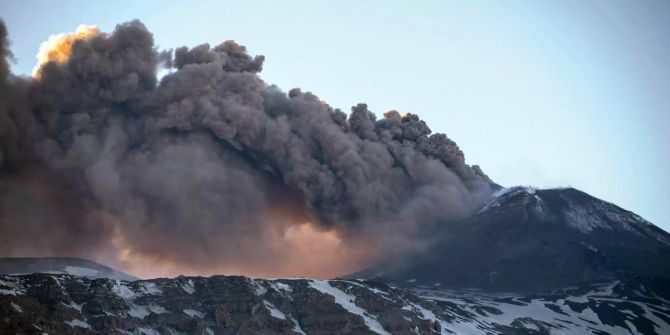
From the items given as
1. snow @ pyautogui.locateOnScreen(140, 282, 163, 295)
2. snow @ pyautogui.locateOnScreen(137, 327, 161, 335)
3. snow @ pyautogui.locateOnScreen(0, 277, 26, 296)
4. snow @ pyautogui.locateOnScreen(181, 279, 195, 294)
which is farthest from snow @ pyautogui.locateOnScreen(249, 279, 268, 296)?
snow @ pyautogui.locateOnScreen(0, 277, 26, 296)

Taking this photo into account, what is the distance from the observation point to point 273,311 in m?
95.9

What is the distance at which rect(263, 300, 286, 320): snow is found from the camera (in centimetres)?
9512

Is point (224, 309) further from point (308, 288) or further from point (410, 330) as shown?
point (410, 330)

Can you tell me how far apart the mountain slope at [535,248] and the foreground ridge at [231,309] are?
65.8ft

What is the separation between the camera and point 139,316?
89.9m

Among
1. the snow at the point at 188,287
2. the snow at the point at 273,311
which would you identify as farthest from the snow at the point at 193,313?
the snow at the point at 273,311

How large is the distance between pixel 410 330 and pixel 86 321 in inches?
1251

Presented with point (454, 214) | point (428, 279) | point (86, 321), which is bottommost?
point (86, 321)

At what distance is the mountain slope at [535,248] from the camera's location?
145 meters

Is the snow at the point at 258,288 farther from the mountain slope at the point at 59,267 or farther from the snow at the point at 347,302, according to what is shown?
the mountain slope at the point at 59,267

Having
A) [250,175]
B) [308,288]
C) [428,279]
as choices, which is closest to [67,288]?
[308,288]

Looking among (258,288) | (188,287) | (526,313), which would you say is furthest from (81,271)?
(526,313)

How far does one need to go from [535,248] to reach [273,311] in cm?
6946

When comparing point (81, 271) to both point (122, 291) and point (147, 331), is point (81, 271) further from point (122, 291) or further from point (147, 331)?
point (147, 331)
